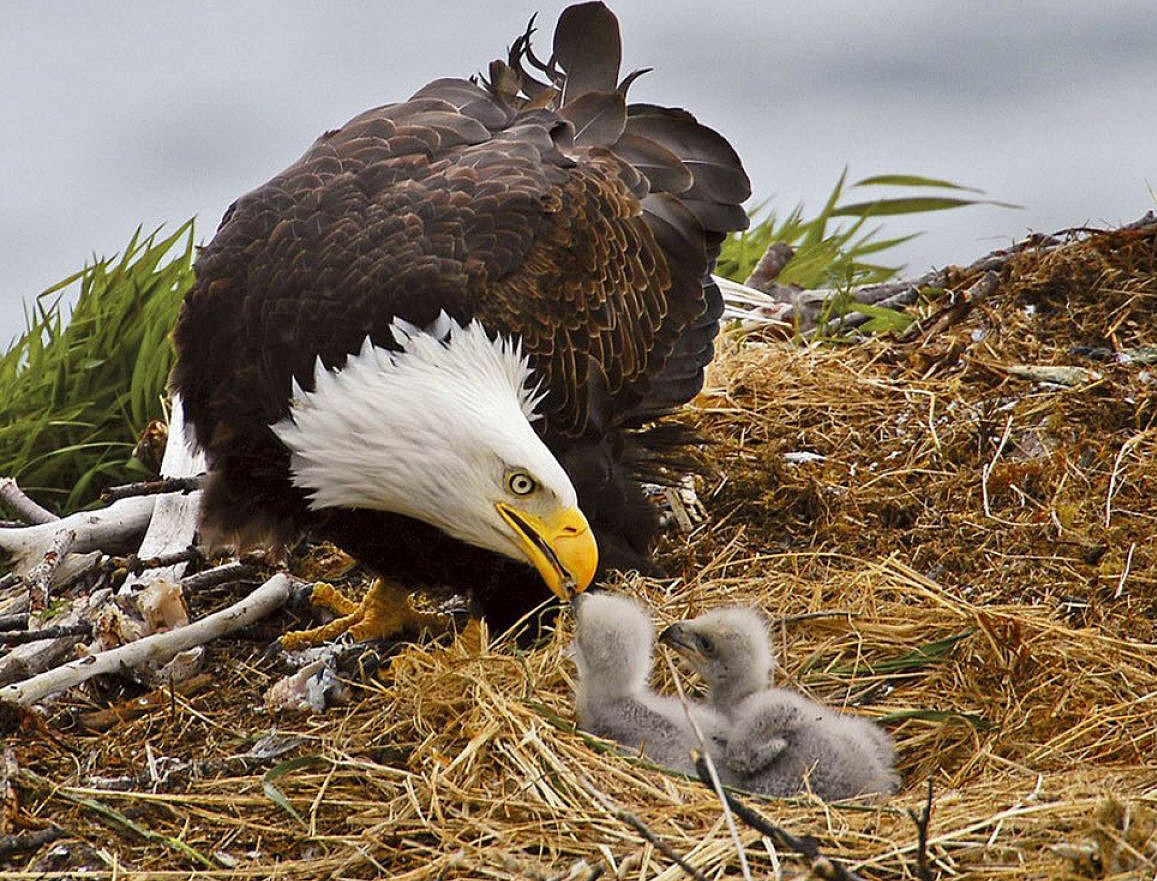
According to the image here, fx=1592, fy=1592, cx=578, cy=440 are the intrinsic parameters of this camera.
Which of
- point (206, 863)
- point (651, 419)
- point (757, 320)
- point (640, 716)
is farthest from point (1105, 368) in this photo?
point (206, 863)

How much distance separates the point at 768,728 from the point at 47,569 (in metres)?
2.45

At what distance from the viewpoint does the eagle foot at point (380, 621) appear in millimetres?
4668

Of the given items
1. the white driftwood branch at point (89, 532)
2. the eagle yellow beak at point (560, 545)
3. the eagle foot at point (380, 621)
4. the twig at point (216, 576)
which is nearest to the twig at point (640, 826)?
the eagle yellow beak at point (560, 545)

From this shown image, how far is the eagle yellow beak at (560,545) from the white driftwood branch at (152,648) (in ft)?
3.63

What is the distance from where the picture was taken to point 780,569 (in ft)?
15.5

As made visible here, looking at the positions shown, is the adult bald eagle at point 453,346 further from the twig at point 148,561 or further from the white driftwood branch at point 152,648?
the twig at point 148,561

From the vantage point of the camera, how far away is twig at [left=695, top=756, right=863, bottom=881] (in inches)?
104

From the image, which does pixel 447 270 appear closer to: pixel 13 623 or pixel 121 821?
pixel 121 821

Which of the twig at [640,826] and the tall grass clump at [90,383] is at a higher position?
the tall grass clump at [90,383]

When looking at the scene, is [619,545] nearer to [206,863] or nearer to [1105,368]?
[206,863]

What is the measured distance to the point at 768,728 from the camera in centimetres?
356

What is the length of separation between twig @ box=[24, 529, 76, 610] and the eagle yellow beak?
171 cm

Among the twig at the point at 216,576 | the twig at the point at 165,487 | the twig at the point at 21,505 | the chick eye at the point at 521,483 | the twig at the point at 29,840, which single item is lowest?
the twig at the point at 29,840

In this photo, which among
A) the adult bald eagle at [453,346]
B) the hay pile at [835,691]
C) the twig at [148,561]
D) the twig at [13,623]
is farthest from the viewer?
the twig at [148,561]
